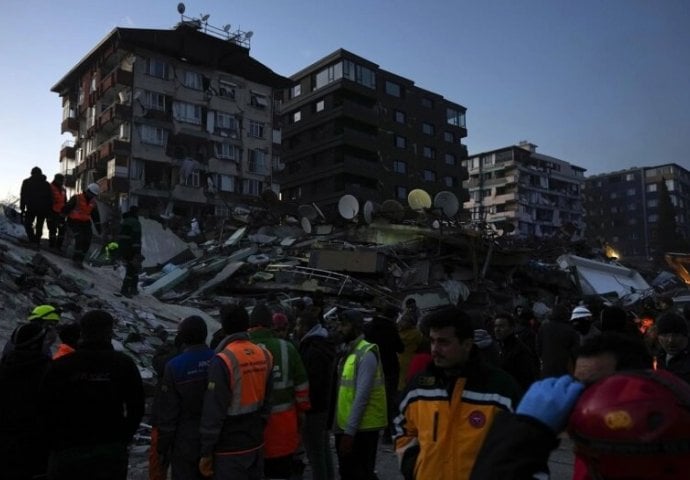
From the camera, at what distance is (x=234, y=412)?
4012 mm

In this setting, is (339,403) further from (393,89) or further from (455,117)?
(455,117)

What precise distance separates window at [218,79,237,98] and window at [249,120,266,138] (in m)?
2.96

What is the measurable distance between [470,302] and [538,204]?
68.4 meters

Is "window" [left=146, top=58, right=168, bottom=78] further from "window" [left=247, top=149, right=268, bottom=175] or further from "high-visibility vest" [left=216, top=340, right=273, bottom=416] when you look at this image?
"high-visibility vest" [left=216, top=340, right=273, bottom=416]

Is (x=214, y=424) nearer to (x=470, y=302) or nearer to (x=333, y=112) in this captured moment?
(x=470, y=302)

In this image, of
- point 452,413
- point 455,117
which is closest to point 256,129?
point 455,117

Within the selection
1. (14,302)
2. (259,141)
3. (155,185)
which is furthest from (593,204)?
(14,302)

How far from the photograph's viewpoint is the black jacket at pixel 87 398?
3.57m

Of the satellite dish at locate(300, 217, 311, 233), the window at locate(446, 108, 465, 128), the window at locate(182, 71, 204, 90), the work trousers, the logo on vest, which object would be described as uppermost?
the window at locate(446, 108, 465, 128)

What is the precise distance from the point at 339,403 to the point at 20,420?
2.48 metres

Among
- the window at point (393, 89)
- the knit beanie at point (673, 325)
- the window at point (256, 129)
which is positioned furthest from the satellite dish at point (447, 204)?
the window at point (393, 89)

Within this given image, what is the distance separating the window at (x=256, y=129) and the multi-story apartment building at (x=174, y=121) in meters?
0.09

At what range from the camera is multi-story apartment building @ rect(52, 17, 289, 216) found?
4169 centimetres

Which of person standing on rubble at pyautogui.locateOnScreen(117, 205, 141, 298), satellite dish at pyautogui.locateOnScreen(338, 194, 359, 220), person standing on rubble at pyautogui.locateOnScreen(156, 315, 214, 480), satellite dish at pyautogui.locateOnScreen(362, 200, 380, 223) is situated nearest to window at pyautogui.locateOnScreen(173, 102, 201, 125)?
satellite dish at pyautogui.locateOnScreen(338, 194, 359, 220)
